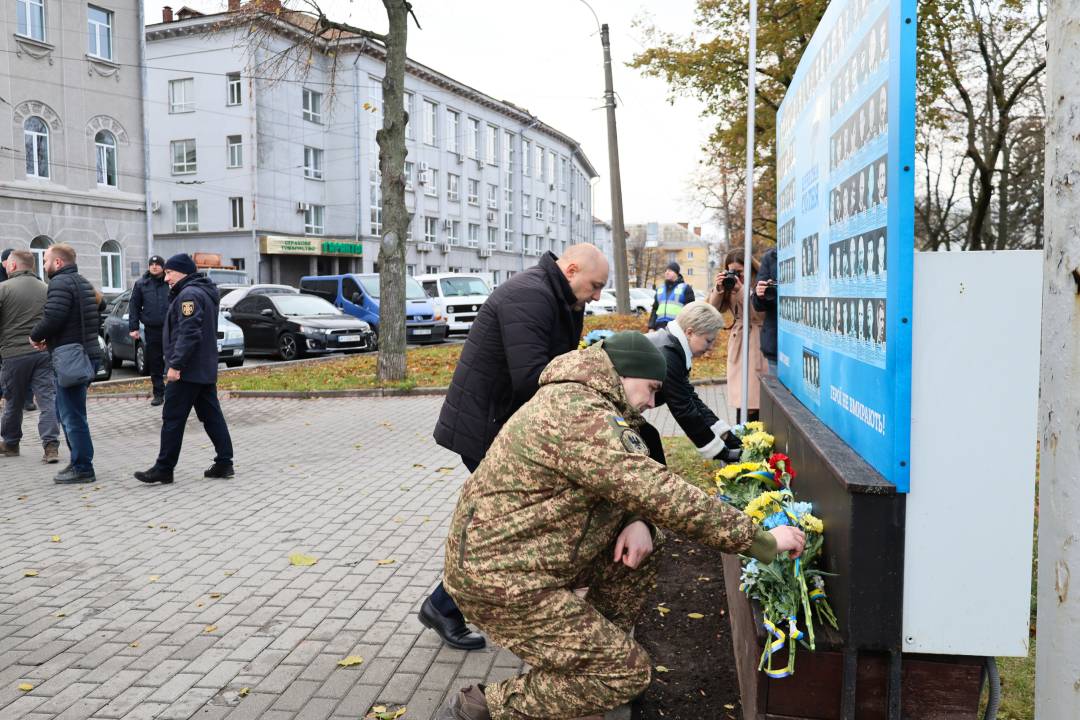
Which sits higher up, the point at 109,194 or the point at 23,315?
the point at 109,194

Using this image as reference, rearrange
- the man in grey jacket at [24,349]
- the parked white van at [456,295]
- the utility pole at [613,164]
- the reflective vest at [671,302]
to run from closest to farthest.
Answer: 1. the man in grey jacket at [24,349]
2. the reflective vest at [671,302]
3. the utility pole at [613,164]
4. the parked white van at [456,295]

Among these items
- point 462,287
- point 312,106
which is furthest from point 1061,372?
point 312,106

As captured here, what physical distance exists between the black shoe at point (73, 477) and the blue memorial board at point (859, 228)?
6312mm

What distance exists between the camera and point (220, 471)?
8016 millimetres

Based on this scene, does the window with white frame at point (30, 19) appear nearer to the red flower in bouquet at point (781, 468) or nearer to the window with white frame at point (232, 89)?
the window with white frame at point (232, 89)

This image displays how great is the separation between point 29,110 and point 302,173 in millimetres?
17921

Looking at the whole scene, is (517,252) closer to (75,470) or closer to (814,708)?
(75,470)

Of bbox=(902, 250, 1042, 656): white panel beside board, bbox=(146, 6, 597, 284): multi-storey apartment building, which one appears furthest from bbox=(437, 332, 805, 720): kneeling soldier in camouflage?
bbox=(146, 6, 597, 284): multi-storey apartment building

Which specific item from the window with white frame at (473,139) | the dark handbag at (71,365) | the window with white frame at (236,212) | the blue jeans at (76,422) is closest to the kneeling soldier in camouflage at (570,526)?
the dark handbag at (71,365)

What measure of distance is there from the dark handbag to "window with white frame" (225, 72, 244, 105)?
3752 cm

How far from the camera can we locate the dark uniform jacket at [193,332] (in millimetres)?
7496

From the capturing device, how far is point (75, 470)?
7852 millimetres

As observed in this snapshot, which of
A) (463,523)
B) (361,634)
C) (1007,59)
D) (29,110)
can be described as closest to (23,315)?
(361,634)

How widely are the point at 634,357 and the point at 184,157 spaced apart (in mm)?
45655
